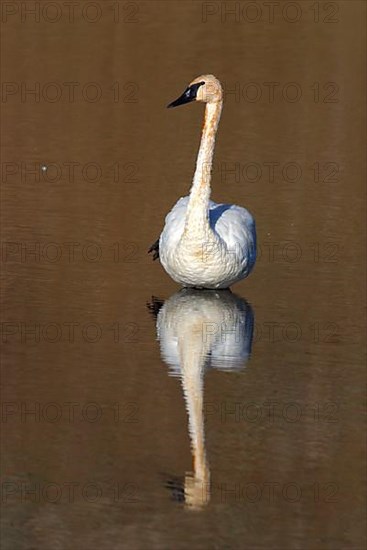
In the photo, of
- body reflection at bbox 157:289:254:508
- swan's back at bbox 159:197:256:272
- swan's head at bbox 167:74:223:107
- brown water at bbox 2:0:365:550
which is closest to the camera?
brown water at bbox 2:0:365:550

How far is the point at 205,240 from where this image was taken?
1017 centimetres

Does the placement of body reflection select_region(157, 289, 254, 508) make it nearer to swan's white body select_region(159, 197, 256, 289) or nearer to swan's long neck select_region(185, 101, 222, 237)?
swan's white body select_region(159, 197, 256, 289)

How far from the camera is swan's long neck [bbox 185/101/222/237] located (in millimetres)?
10242

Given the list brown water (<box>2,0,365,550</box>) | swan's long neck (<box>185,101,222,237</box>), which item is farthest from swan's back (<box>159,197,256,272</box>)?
brown water (<box>2,0,365,550</box>)

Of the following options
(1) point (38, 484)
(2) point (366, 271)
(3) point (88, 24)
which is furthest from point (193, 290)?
(3) point (88, 24)

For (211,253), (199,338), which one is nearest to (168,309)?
(211,253)

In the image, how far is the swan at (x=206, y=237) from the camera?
1021cm

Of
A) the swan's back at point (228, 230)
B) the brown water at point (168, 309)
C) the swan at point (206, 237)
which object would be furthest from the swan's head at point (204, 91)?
the brown water at point (168, 309)

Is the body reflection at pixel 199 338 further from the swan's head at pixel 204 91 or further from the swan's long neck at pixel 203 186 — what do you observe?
the swan's head at pixel 204 91

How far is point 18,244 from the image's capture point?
11453 mm

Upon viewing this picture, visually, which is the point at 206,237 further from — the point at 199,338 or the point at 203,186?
the point at 199,338

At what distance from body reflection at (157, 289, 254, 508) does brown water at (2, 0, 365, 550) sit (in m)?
0.02

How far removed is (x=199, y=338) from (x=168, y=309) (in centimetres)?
68

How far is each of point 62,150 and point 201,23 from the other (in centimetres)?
726
